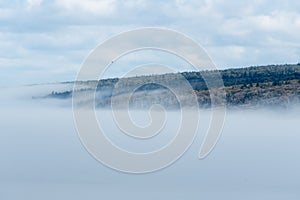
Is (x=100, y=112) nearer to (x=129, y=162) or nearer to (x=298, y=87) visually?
(x=129, y=162)

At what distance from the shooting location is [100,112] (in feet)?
70.7

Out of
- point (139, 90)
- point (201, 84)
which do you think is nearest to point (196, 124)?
point (201, 84)

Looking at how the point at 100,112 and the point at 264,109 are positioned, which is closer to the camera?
the point at 100,112

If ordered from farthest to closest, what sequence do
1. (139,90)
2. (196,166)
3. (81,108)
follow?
1. (196,166)
2. (139,90)
3. (81,108)

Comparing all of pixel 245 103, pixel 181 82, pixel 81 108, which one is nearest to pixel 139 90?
pixel 181 82

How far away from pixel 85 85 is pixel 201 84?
1329cm

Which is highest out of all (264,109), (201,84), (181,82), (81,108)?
(264,109)

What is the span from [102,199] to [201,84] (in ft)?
24.0

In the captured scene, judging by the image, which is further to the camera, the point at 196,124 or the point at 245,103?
the point at 245,103

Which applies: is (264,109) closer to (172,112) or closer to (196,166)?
(196,166)

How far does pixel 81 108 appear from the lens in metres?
20.2

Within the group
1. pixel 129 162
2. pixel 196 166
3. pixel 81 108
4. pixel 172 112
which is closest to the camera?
pixel 81 108

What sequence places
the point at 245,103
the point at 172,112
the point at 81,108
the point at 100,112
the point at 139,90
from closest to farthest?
the point at 81,108 → the point at 100,112 → the point at 172,112 → the point at 139,90 → the point at 245,103

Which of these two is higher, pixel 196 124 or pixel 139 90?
pixel 139 90
